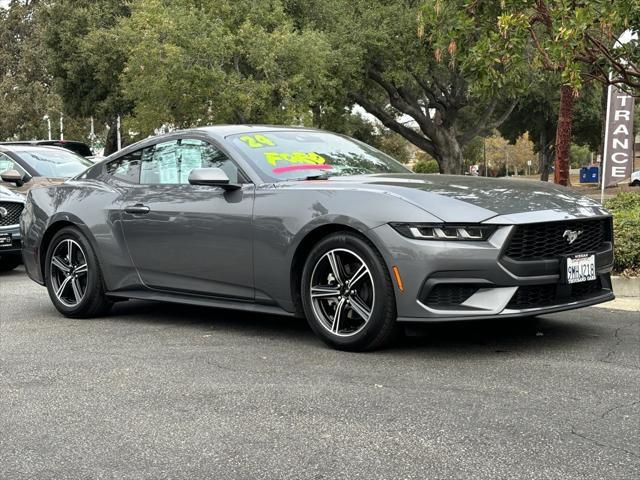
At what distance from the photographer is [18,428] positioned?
4016 mm

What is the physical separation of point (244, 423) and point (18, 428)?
1.07 metres

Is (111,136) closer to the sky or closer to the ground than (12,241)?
closer to the sky

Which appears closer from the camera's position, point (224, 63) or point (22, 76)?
point (224, 63)

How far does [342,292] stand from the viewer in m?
5.33

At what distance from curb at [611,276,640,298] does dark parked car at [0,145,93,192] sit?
871cm

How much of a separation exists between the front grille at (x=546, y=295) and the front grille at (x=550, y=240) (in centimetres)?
19

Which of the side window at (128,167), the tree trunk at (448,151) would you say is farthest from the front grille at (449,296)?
the tree trunk at (448,151)

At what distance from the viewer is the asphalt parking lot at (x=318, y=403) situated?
3.47 meters

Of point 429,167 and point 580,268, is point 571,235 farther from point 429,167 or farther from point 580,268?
point 429,167

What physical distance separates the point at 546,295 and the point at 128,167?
3.54 m

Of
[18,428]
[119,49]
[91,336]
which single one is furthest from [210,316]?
[119,49]

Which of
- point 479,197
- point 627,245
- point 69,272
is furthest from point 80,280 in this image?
point 627,245

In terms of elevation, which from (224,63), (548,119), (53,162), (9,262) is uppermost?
(224,63)

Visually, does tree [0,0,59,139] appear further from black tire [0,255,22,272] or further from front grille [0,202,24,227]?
front grille [0,202,24,227]
